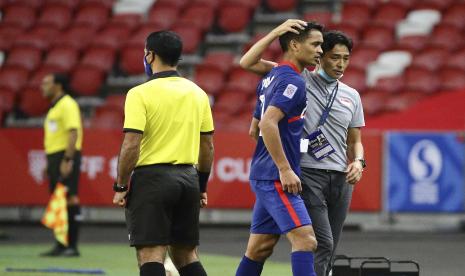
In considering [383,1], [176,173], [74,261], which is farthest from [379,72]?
[176,173]

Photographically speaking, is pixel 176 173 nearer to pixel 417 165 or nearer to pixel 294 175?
pixel 294 175

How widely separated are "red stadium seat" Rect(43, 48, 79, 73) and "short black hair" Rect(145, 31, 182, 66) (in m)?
14.6

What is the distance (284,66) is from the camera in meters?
7.94

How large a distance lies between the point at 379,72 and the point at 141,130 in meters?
14.0

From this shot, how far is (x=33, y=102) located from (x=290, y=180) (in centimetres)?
1423

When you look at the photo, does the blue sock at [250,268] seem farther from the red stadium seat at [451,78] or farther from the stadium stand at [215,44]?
the red stadium seat at [451,78]

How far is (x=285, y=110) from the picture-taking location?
25.4 feet

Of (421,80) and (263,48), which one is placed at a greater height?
(263,48)

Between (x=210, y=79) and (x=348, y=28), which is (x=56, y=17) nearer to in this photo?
(x=210, y=79)

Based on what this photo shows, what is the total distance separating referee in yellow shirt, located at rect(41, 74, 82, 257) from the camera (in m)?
13.9

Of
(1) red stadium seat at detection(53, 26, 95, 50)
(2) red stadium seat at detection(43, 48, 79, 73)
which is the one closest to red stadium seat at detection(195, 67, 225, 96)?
(2) red stadium seat at detection(43, 48, 79, 73)

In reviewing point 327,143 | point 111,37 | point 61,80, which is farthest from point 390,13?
point 327,143

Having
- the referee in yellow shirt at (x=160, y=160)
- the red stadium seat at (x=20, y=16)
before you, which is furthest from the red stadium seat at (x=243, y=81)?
the referee in yellow shirt at (x=160, y=160)

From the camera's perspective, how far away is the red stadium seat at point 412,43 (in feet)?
70.0
